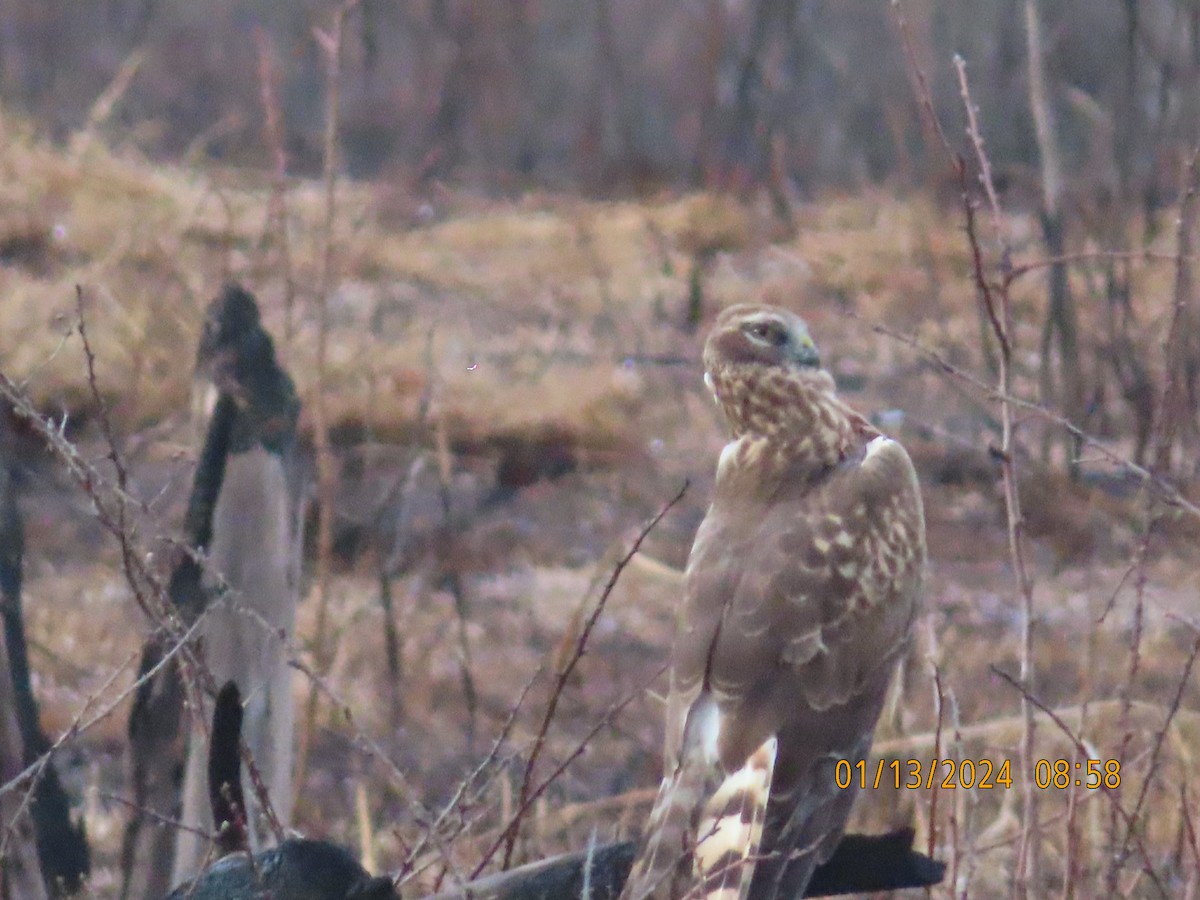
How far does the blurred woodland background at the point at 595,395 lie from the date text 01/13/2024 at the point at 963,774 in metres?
0.06

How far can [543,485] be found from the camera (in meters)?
6.63

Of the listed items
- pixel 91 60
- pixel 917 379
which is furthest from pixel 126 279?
pixel 91 60

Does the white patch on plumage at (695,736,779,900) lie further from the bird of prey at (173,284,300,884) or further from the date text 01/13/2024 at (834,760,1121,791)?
the bird of prey at (173,284,300,884)

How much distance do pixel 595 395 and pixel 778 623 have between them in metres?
4.32

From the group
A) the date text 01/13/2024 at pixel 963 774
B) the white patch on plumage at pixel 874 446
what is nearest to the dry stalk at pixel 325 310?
the date text 01/13/2024 at pixel 963 774

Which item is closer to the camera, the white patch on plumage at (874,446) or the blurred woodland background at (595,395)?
the white patch on plumage at (874,446)

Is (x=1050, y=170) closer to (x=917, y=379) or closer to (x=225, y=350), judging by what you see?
(x=917, y=379)

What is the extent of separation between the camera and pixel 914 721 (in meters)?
4.65

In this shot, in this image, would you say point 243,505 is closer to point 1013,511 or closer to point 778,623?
point 778,623

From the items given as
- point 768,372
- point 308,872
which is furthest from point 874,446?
point 308,872

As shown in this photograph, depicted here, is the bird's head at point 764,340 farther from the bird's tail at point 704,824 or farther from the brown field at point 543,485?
the bird's tail at point 704,824

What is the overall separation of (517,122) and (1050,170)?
23.0 feet

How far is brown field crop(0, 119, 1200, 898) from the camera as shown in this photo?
13.4 ft

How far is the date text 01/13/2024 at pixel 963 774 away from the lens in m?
Result: 2.64
